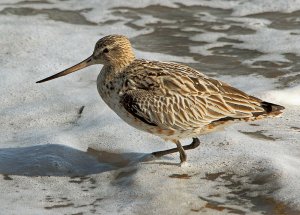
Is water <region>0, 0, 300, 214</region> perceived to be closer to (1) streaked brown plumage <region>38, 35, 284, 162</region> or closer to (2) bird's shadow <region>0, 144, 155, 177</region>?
(2) bird's shadow <region>0, 144, 155, 177</region>

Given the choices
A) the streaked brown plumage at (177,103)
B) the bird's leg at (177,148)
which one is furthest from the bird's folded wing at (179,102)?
the bird's leg at (177,148)

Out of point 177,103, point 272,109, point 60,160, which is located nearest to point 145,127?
point 177,103

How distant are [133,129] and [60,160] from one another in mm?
962

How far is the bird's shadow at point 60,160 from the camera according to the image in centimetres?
745

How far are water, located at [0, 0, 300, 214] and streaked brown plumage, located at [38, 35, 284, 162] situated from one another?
0.38 m

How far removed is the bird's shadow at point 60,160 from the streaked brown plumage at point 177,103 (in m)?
0.46

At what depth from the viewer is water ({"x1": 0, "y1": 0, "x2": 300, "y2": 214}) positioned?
269 inches

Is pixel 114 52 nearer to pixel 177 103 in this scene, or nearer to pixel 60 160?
pixel 177 103

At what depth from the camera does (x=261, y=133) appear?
8055 millimetres

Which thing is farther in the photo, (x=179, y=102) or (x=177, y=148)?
(x=177, y=148)

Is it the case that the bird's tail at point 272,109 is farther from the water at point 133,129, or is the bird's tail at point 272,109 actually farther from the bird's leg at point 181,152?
the bird's leg at point 181,152

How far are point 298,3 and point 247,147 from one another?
188 inches

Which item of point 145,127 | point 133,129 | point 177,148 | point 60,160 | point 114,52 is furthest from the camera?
point 133,129

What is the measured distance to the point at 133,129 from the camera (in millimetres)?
8234
